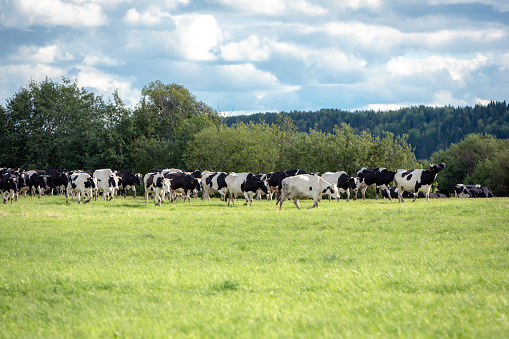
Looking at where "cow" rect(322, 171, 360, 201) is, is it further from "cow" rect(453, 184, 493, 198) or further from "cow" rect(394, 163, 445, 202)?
"cow" rect(453, 184, 493, 198)

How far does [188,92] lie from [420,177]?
5640cm

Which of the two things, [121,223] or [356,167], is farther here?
[356,167]

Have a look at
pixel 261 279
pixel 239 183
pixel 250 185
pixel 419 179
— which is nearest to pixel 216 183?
pixel 239 183

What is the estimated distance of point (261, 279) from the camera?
1145 centimetres

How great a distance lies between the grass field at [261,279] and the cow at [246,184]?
1375cm

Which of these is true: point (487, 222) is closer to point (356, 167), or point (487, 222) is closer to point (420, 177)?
point (420, 177)

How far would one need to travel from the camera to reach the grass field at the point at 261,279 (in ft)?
26.3

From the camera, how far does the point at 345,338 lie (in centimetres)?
723

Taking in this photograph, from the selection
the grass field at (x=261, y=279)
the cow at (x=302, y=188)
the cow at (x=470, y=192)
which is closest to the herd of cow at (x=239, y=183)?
the cow at (x=302, y=188)

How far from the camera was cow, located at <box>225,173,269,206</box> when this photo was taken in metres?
35.9

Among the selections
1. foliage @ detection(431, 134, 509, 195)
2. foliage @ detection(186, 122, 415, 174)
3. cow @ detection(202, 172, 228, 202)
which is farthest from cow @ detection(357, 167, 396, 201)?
foliage @ detection(431, 134, 509, 195)

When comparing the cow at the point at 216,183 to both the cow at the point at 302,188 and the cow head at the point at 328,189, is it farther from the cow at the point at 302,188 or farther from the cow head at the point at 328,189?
the cow head at the point at 328,189

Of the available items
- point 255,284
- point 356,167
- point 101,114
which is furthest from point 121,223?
point 101,114

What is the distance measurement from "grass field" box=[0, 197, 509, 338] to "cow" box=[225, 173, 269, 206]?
13748mm
